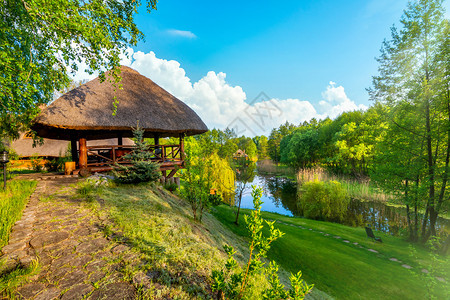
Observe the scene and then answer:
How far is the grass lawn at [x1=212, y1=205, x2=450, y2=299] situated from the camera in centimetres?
450

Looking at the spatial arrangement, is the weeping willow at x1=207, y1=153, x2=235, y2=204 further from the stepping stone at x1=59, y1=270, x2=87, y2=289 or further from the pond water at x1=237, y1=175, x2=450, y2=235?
the stepping stone at x1=59, y1=270, x2=87, y2=289

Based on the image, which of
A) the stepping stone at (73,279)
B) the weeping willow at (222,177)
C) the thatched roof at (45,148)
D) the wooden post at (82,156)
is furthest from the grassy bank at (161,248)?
the thatched roof at (45,148)

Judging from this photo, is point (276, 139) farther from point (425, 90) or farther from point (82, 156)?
point (82, 156)

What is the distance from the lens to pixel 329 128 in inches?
1100

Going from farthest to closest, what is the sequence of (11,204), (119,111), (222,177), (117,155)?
(222,177) < (117,155) < (119,111) < (11,204)

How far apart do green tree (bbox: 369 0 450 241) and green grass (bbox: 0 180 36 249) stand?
12739mm

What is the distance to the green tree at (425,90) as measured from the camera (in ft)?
23.4

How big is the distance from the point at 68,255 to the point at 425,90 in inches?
471

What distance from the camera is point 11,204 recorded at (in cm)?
Result: 346

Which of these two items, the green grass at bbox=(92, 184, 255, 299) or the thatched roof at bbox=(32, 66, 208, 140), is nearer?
the green grass at bbox=(92, 184, 255, 299)

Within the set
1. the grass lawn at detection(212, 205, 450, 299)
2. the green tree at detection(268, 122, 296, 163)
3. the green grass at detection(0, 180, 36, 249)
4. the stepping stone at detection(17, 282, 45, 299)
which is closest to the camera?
the stepping stone at detection(17, 282, 45, 299)

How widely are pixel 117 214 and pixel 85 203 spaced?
1.01m

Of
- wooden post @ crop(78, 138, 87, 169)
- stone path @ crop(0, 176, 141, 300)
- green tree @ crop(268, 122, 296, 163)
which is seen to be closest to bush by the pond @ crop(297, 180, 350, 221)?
stone path @ crop(0, 176, 141, 300)

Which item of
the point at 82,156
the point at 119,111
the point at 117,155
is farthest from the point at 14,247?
the point at 117,155
